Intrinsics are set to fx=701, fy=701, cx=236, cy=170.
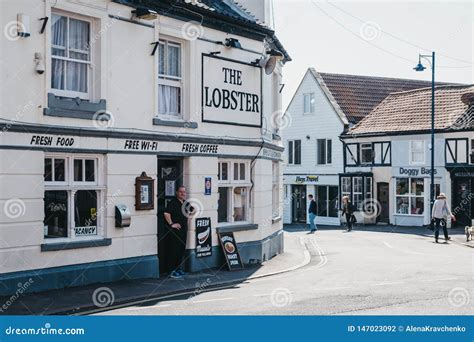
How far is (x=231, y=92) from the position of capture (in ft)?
59.7

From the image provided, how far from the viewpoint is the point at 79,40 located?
47.0ft

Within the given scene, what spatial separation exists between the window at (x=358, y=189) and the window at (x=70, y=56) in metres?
29.7

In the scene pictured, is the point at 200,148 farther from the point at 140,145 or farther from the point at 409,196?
the point at 409,196

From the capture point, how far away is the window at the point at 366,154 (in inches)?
1665

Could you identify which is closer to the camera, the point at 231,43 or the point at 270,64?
the point at 231,43

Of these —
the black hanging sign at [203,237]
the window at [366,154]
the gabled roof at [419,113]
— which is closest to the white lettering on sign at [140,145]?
the black hanging sign at [203,237]

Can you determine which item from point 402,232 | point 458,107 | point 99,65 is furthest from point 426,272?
point 458,107

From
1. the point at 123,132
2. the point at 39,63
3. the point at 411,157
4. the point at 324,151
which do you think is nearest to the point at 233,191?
the point at 123,132

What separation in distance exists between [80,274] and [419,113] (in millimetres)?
30376

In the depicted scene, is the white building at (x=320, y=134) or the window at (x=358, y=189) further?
the white building at (x=320, y=134)

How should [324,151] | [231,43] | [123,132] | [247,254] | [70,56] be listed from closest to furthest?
[70,56], [123,132], [231,43], [247,254], [324,151]

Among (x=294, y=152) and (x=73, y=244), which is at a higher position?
(x=294, y=152)

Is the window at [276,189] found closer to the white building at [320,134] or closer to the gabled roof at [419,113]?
the gabled roof at [419,113]

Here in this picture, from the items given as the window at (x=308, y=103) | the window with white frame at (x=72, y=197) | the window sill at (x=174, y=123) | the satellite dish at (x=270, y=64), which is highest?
the window at (x=308, y=103)
